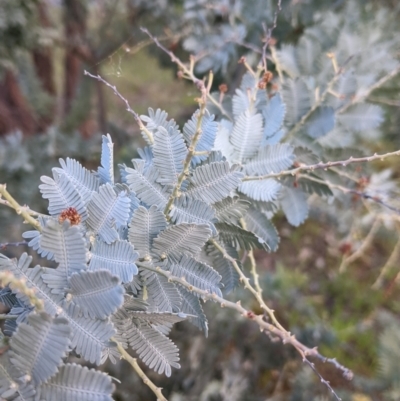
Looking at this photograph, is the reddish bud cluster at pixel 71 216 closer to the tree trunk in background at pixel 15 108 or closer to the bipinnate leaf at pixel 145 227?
the bipinnate leaf at pixel 145 227

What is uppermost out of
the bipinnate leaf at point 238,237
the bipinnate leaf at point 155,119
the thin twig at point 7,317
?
the bipinnate leaf at point 155,119

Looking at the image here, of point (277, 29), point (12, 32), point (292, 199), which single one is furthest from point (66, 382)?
point (12, 32)

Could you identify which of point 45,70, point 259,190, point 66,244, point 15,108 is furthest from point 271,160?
point 45,70

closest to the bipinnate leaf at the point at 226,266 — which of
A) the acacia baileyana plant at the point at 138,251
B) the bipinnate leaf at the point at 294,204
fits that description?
the acacia baileyana plant at the point at 138,251

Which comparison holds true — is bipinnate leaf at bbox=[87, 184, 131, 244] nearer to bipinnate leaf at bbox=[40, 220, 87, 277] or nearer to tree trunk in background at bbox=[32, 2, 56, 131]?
bipinnate leaf at bbox=[40, 220, 87, 277]

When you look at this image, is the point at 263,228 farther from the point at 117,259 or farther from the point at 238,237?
the point at 117,259

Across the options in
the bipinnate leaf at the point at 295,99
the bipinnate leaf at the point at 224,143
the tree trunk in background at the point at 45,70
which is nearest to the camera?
the bipinnate leaf at the point at 224,143

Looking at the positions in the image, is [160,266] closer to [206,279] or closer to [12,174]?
[206,279]

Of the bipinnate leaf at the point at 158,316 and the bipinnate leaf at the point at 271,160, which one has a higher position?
the bipinnate leaf at the point at 271,160
